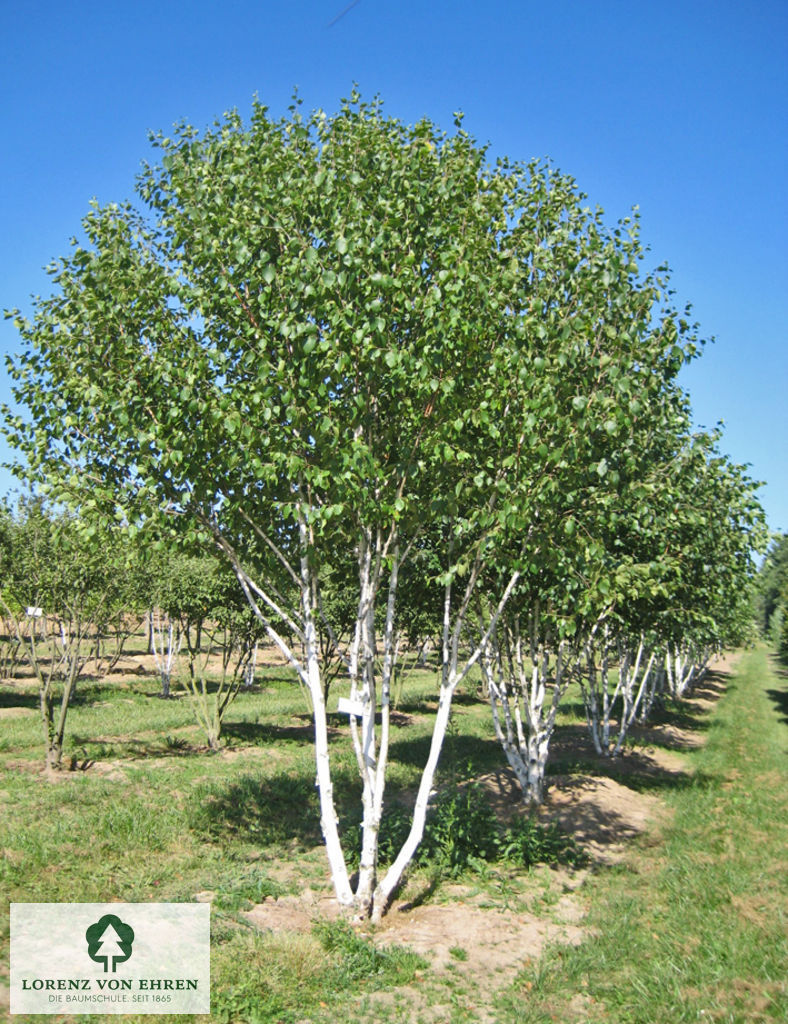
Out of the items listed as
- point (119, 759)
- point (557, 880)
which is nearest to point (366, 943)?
point (557, 880)

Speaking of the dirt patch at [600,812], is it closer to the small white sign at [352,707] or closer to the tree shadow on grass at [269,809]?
the tree shadow on grass at [269,809]

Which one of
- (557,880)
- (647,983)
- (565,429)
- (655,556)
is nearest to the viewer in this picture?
(647,983)

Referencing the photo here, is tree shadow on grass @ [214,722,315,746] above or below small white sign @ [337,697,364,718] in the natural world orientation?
below

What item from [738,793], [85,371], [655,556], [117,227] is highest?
[117,227]

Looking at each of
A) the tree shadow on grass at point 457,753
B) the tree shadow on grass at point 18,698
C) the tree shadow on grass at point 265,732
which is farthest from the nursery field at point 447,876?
the tree shadow on grass at point 18,698

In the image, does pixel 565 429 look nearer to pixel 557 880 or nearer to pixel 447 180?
pixel 447 180

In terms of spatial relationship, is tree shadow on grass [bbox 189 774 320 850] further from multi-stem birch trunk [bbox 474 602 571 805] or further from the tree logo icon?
multi-stem birch trunk [bbox 474 602 571 805]

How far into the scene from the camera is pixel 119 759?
16.5m

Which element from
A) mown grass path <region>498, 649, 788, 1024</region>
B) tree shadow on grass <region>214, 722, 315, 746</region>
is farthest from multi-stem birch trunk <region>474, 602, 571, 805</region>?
tree shadow on grass <region>214, 722, 315, 746</region>

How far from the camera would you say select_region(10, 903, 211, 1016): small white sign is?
5887 millimetres

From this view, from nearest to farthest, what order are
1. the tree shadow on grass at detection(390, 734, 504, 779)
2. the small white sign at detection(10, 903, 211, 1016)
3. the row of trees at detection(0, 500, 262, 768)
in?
1. the small white sign at detection(10, 903, 211, 1016)
2. the row of trees at detection(0, 500, 262, 768)
3. the tree shadow on grass at detection(390, 734, 504, 779)

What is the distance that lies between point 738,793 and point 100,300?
1560 centimetres

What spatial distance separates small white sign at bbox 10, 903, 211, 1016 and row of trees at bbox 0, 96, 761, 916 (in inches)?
67.2

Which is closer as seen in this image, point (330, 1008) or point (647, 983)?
point (330, 1008)
